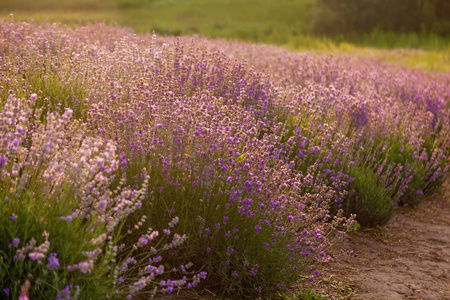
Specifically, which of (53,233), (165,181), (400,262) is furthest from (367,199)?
(53,233)

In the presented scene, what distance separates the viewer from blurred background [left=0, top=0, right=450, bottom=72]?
16938mm

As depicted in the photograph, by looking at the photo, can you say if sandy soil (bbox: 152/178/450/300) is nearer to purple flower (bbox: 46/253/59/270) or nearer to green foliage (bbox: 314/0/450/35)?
purple flower (bbox: 46/253/59/270)

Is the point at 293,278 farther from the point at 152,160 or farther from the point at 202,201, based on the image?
the point at 152,160

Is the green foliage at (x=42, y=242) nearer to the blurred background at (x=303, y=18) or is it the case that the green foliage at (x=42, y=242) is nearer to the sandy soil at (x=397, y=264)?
the sandy soil at (x=397, y=264)

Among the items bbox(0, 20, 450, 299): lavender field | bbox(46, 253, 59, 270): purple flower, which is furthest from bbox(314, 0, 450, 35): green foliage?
bbox(46, 253, 59, 270): purple flower

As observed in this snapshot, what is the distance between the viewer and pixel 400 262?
3.89 m

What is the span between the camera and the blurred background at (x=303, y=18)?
1694cm

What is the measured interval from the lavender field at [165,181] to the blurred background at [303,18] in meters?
11.1


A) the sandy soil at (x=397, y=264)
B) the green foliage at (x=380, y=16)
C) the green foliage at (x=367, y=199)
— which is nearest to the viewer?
the sandy soil at (x=397, y=264)

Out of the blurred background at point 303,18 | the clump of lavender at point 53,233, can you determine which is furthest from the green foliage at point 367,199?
the blurred background at point 303,18

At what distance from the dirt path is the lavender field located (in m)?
0.22

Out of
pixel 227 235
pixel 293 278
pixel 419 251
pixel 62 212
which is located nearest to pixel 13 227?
pixel 62 212

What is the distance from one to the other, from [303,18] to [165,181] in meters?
20.1

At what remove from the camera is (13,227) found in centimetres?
201
